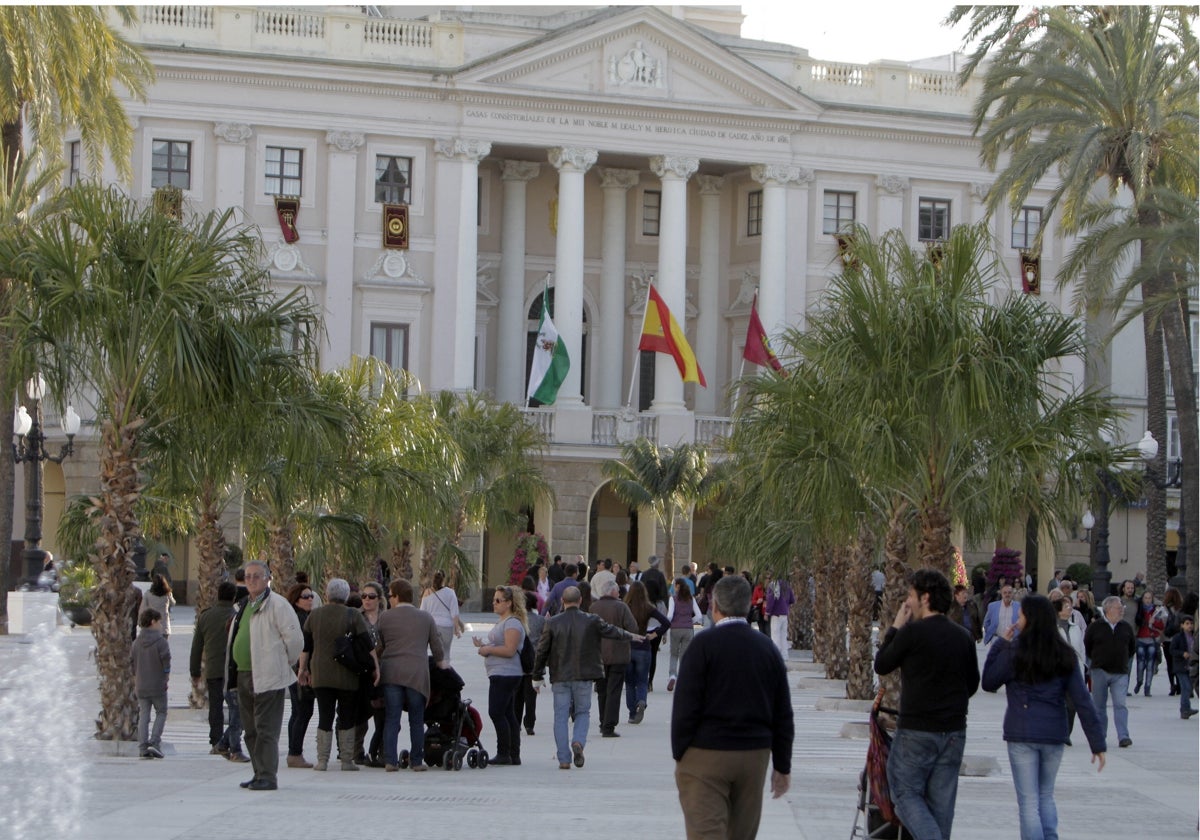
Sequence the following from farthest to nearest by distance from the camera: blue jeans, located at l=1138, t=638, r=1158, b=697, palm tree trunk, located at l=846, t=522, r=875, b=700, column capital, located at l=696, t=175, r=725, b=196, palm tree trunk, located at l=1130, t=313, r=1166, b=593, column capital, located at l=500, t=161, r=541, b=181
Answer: column capital, located at l=696, t=175, r=725, b=196 → column capital, located at l=500, t=161, r=541, b=181 → palm tree trunk, located at l=1130, t=313, r=1166, b=593 → blue jeans, located at l=1138, t=638, r=1158, b=697 → palm tree trunk, located at l=846, t=522, r=875, b=700

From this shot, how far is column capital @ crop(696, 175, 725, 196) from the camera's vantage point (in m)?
58.7

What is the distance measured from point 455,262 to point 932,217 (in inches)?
570

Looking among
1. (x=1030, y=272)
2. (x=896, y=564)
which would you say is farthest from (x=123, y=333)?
(x=1030, y=272)

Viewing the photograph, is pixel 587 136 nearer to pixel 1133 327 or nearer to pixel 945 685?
pixel 1133 327

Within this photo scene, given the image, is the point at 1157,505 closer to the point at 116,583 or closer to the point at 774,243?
the point at 774,243

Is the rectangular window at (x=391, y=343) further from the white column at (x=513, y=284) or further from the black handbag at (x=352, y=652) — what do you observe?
the black handbag at (x=352, y=652)

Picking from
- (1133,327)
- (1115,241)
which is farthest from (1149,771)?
(1133,327)

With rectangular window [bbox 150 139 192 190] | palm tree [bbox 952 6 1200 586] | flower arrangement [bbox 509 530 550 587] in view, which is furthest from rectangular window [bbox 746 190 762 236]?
palm tree [bbox 952 6 1200 586]

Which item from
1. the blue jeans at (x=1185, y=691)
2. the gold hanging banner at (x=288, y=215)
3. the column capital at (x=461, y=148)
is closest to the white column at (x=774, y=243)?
the column capital at (x=461, y=148)

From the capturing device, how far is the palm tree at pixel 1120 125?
119 ft

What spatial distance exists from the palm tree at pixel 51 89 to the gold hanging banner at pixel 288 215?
14.4 metres

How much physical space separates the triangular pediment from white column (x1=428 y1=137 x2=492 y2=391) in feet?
7.02

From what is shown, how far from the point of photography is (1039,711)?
38.4 ft

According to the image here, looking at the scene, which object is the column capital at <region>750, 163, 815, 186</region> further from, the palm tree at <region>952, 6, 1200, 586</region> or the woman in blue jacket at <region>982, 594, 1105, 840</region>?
the woman in blue jacket at <region>982, 594, 1105, 840</region>
